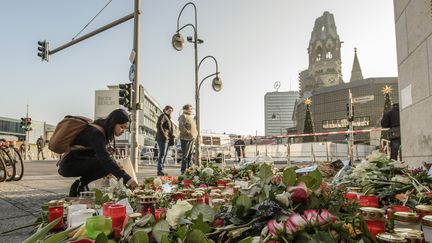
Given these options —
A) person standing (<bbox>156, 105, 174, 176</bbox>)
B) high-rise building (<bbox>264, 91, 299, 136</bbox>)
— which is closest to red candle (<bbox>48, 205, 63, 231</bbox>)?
person standing (<bbox>156, 105, 174, 176</bbox>)

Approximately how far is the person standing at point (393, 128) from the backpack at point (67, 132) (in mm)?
6641

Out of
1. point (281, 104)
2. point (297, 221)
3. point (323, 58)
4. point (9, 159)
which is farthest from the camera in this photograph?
point (281, 104)

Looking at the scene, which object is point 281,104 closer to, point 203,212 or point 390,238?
point 203,212

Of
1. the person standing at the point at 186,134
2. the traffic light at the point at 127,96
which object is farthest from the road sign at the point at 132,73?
the person standing at the point at 186,134

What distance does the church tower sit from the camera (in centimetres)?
8156

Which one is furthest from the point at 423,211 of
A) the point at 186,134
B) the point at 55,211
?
the point at 186,134

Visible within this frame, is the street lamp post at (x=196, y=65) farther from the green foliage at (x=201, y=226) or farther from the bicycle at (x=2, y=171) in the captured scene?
the green foliage at (x=201, y=226)

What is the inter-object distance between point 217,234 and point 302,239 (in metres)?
0.35

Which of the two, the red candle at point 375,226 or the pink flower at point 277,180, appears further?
the pink flower at point 277,180

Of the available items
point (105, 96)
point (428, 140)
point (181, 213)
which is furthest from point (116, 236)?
point (105, 96)

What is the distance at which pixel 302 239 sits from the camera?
99 cm

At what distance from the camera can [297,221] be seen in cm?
104

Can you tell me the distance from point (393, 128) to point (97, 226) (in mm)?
8190

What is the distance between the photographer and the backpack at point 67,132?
4.35 metres
